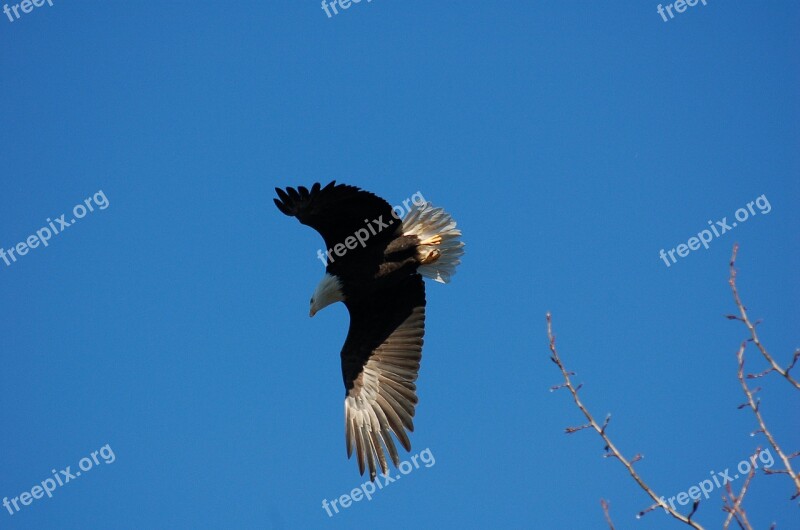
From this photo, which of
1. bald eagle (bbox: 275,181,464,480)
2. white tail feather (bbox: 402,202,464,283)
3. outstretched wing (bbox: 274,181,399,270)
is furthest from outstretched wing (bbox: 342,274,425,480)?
outstretched wing (bbox: 274,181,399,270)

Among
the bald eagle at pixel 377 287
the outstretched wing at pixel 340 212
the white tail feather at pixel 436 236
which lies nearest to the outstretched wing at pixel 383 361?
the bald eagle at pixel 377 287

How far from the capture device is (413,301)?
7.38 metres

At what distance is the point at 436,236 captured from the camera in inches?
292

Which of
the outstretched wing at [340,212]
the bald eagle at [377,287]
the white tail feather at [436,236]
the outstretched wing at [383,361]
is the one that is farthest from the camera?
the white tail feather at [436,236]

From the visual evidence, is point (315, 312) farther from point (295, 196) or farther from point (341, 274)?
point (295, 196)

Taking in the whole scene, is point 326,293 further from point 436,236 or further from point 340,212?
point 436,236

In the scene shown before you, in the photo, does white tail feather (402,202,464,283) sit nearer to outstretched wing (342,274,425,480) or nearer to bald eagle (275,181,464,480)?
bald eagle (275,181,464,480)

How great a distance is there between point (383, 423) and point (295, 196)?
2048mm

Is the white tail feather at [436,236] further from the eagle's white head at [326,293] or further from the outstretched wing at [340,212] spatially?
the eagle's white head at [326,293]

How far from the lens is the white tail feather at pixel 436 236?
7.28 m

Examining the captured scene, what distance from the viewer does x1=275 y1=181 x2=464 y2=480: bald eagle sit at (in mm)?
6465

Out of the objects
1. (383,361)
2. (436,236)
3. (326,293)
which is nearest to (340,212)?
(326,293)

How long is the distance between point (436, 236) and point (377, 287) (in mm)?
743

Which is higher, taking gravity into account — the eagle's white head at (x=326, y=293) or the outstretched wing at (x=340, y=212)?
the outstretched wing at (x=340, y=212)
